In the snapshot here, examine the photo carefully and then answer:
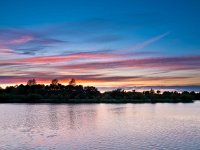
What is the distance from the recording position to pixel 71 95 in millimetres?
175500

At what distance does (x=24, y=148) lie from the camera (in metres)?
26.4

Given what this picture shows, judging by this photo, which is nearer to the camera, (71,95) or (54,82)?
(71,95)

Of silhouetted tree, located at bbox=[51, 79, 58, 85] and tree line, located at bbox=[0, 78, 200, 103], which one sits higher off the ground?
silhouetted tree, located at bbox=[51, 79, 58, 85]

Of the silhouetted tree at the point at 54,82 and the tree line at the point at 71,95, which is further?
the silhouetted tree at the point at 54,82

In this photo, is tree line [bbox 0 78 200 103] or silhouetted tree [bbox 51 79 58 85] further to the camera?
silhouetted tree [bbox 51 79 58 85]

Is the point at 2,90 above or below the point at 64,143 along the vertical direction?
above

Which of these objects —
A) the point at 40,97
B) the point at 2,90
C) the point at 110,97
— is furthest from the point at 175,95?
the point at 2,90

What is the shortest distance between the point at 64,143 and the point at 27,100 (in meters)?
136

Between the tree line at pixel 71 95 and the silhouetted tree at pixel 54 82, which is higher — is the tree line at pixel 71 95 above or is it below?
below

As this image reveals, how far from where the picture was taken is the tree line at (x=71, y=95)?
161 metres

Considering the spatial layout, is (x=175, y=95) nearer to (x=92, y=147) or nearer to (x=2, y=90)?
(x=2, y=90)

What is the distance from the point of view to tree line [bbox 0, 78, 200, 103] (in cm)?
16112

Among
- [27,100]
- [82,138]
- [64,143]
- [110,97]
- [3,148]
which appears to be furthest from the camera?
[110,97]

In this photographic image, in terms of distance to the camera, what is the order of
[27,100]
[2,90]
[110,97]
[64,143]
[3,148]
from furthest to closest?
[2,90] < [110,97] < [27,100] < [64,143] < [3,148]
